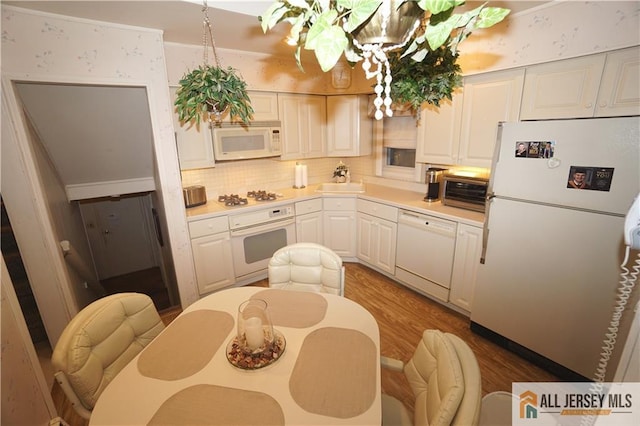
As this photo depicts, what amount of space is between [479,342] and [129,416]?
2426 millimetres

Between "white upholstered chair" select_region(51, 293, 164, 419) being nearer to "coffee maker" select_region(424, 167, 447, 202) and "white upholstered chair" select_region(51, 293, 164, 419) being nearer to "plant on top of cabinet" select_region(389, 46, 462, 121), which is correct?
"plant on top of cabinet" select_region(389, 46, 462, 121)

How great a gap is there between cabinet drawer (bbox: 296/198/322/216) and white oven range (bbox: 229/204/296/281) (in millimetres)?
97

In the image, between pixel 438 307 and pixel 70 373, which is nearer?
pixel 70 373

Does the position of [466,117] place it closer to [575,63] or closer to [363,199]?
[575,63]

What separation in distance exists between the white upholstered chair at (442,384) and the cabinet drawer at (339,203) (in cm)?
222

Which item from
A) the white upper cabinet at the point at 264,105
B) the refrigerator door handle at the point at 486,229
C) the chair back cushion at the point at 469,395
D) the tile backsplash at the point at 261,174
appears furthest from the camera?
the tile backsplash at the point at 261,174

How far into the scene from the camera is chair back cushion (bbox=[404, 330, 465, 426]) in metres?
0.83

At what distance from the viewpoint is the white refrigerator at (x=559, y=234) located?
5.16 feet

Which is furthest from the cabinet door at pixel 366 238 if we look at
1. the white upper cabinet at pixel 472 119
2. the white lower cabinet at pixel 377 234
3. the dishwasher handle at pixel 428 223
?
the white upper cabinet at pixel 472 119

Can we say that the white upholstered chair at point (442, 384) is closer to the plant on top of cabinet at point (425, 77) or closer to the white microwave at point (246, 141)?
the plant on top of cabinet at point (425, 77)

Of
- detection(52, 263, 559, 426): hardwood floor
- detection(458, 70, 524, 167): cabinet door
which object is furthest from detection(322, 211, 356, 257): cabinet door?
detection(458, 70, 524, 167): cabinet door

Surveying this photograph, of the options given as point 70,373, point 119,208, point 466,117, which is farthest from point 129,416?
point 119,208

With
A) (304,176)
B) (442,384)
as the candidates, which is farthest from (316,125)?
(442,384)

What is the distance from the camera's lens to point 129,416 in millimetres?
976
